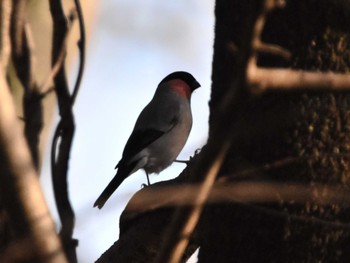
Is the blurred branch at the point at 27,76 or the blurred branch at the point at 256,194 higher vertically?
the blurred branch at the point at 27,76

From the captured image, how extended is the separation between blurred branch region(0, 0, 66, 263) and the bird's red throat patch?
406 cm

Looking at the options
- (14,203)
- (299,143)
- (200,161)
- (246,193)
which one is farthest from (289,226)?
(14,203)

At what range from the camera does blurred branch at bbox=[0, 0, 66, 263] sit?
1085mm

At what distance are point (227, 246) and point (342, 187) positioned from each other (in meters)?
0.29

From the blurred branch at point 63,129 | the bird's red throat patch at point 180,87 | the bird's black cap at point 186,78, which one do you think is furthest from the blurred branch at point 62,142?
the bird's black cap at point 186,78

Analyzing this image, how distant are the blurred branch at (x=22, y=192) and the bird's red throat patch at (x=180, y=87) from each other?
406 cm

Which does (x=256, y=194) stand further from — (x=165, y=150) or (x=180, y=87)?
(x=180, y=87)

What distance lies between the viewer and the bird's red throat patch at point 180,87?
5.25 metres

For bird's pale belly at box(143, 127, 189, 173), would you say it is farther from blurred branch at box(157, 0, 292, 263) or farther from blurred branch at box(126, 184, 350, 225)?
blurred branch at box(157, 0, 292, 263)

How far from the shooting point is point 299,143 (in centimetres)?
188

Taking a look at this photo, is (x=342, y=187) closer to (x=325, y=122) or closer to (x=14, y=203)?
(x=325, y=122)

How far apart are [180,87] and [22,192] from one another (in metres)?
4.30

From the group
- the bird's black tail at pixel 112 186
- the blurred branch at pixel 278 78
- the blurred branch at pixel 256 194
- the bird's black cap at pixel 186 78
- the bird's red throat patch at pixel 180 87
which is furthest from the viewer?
the bird's black cap at pixel 186 78

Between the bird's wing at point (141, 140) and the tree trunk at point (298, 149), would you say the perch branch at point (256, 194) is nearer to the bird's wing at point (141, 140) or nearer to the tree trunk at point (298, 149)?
the tree trunk at point (298, 149)
